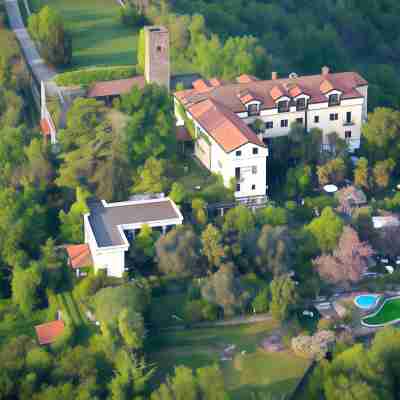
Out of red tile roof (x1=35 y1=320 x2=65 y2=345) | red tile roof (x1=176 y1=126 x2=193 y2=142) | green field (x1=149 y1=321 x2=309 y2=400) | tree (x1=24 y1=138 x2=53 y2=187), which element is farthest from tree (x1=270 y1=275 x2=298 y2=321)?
tree (x1=24 y1=138 x2=53 y2=187)

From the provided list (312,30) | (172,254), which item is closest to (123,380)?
(172,254)

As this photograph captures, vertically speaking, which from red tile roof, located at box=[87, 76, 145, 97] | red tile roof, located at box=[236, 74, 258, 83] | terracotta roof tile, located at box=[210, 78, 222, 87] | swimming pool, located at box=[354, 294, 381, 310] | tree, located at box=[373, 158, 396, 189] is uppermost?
red tile roof, located at box=[236, 74, 258, 83]

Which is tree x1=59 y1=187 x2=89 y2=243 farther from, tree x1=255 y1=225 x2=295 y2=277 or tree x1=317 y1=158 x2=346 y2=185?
tree x1=317 y1=158 x2=346 y2=185

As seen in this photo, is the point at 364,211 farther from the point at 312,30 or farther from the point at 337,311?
the point at 312,30

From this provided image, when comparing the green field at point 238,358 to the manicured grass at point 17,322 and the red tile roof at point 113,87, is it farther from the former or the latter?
the red tile roof at point 113,87

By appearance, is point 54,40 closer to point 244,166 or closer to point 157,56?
point 157,56

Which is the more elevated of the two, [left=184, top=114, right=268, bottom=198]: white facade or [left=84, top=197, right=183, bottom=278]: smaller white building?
[left=184, top=114, right=268, bottom=198]: white facade

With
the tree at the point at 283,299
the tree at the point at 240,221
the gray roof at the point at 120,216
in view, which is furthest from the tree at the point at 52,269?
the tree at the point at 283,299
